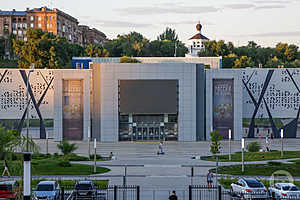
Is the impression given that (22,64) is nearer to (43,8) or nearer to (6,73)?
(6,73)

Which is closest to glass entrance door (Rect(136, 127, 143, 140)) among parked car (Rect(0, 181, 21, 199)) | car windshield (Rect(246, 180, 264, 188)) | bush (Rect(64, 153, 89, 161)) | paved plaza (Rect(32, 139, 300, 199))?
paved plaza (Rect(32, 139, 300, 199))

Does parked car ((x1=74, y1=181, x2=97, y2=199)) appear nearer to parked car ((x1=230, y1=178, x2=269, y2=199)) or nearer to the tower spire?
parked car ((x1=230, y1=178, x2=269, y2=199))

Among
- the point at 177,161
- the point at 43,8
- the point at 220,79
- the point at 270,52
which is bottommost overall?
the point at 177,161

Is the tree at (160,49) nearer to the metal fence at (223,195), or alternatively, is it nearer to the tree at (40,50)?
the tree at (40,50)

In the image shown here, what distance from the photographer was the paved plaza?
31.9 metres

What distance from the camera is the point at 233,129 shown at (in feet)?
223

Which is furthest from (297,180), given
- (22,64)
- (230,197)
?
(22,64)

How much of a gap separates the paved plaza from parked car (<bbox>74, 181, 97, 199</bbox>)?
350 cm

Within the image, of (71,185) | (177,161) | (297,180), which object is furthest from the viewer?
(177,161)

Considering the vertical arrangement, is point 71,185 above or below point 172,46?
below

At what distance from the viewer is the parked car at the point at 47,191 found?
25.1 m

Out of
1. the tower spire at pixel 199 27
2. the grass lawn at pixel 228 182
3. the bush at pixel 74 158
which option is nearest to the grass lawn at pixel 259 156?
the bush at pixel 74 158

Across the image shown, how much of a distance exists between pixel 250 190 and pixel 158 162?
60.9 feet

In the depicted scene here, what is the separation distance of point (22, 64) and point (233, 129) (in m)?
54.9
